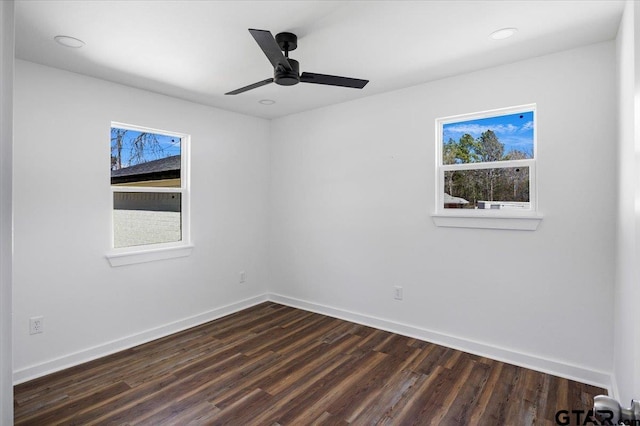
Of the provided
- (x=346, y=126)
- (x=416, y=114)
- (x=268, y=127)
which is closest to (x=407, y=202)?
(x=416, y=114)

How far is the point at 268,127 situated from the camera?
4.79 meters

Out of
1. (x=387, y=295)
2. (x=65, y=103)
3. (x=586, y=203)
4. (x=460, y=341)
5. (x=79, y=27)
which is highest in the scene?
(x=79, y=27)

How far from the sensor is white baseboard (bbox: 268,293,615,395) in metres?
2.58

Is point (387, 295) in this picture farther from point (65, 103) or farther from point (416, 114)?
point (65, 103)

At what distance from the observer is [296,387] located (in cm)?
259

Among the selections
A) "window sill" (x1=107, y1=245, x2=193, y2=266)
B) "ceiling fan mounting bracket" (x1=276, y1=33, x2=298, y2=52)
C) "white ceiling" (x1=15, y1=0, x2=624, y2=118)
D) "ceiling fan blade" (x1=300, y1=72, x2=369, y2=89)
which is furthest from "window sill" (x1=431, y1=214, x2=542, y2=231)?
"window sill" (x1=107, y1=245, x2=193, y2=266)

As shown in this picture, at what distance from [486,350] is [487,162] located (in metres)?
1.69

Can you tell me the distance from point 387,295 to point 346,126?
6.42 feet

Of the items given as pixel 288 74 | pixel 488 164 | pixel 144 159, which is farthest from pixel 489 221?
pixel 144 159

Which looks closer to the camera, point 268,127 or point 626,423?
point 626,423

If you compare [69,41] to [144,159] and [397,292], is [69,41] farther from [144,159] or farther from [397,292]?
[397,292]

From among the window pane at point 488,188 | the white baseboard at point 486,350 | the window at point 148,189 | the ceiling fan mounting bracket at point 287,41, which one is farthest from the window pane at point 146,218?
the window pane at point 488,188

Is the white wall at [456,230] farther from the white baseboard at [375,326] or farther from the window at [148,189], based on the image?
the window at [148,189]

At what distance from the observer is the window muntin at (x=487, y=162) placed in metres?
2.91
